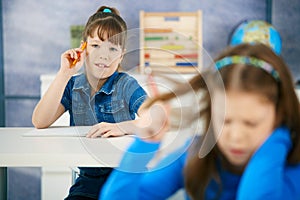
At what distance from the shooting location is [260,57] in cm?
99

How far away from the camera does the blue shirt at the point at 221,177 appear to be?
979 millimetres

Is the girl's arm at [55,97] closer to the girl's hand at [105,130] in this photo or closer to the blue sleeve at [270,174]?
the girl's hand at [105,130]

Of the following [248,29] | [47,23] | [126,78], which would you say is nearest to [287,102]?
[126,78]

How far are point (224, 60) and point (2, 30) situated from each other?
286cm

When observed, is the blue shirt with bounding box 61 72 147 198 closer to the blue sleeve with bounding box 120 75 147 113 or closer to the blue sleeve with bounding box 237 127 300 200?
the blue sleeve with bounding box 120 75 147 113

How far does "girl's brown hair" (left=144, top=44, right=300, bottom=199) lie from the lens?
981 millimetres

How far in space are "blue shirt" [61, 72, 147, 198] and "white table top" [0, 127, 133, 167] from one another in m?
0.10

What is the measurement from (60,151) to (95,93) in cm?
17

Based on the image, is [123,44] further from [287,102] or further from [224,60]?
[287,102]

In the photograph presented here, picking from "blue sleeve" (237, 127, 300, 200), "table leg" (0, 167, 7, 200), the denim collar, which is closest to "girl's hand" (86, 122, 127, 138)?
the denim collar

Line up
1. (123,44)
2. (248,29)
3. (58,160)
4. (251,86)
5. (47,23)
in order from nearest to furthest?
(251,86) < (123,44) < (58,160) < (248,29) < (47,23)

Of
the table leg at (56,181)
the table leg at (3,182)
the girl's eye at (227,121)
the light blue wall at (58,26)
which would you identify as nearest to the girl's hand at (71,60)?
the table leg at (3,182)

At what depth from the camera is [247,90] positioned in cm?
97

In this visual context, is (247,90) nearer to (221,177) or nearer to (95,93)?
(221,177)
